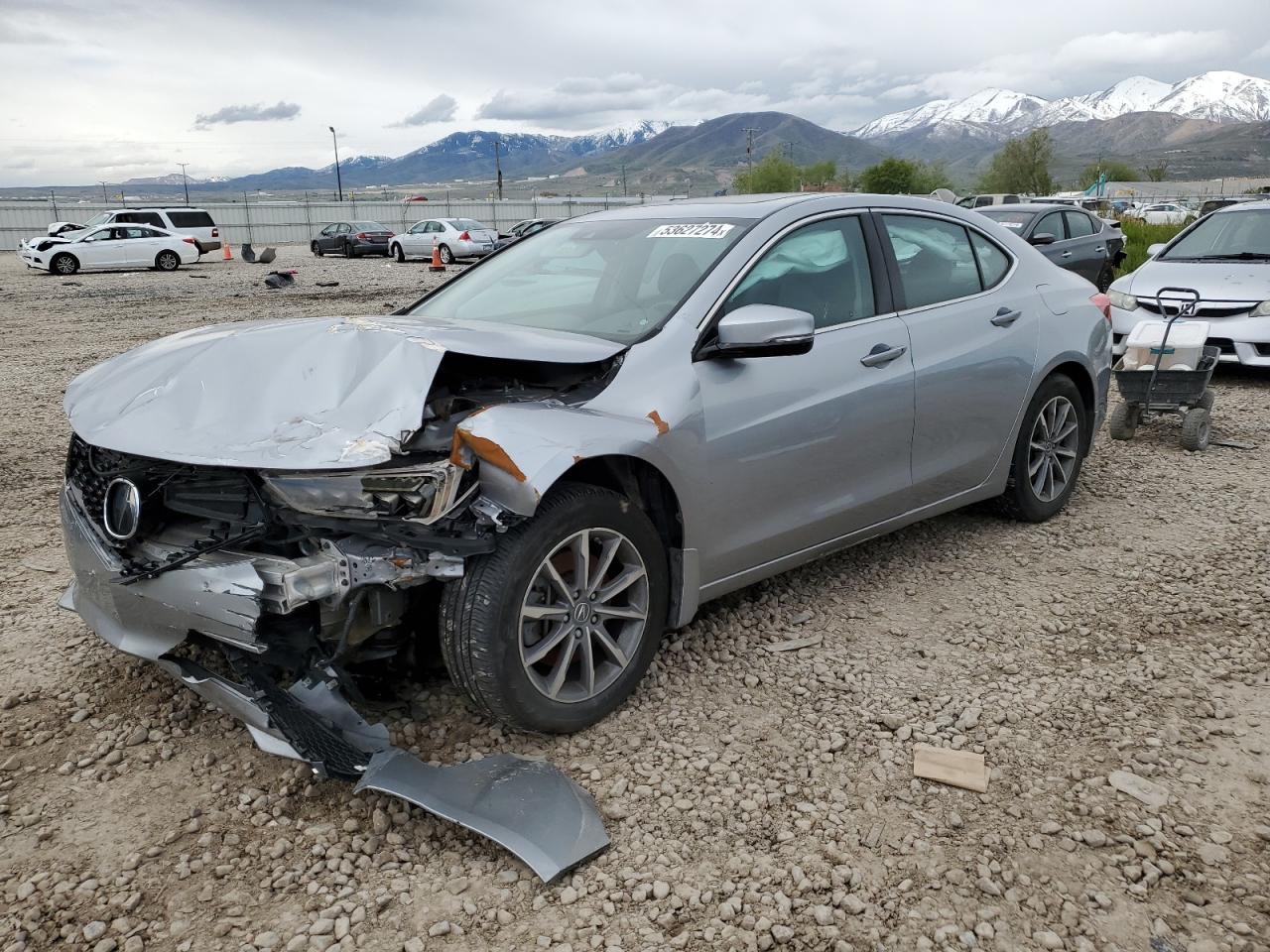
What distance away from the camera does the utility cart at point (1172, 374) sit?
6.75 metres

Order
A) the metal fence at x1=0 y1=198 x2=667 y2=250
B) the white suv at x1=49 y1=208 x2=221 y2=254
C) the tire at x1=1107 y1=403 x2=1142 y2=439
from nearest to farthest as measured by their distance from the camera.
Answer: the tire at x1=1107 y1=403 x2=1142 y2=439
the white suv at x1=49 y1=208 x2=221 y2=254
the metal fence at x1=0 y1=198 x2=667 y2=250

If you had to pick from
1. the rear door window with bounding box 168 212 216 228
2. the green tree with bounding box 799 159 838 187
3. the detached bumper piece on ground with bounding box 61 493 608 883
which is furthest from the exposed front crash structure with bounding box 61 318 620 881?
the green tree with bounding box 799 159 838 187

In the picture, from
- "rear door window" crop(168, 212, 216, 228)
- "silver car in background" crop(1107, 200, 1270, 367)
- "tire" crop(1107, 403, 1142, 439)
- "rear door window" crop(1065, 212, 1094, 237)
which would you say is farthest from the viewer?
"rear door window" crop(168, 212, 216, 228)

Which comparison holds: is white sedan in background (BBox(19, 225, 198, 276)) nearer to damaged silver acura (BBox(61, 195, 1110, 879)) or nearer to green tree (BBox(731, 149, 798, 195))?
damaged silver acura (BBox(61, 195, 1110, 879))

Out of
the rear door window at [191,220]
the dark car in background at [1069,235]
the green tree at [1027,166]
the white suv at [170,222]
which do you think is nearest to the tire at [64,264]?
the white suv at [170,222]

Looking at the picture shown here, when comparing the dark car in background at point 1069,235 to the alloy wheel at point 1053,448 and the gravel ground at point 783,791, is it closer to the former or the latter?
the alloy wheel at point 1053,448

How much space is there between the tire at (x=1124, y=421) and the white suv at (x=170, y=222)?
27242mm

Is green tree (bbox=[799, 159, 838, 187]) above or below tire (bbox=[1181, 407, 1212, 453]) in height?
above

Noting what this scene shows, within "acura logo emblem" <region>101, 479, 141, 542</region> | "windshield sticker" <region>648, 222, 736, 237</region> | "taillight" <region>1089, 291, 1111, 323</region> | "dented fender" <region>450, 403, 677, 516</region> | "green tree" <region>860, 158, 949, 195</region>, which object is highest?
"green tree" <region>860, 158, 949, 195</region>

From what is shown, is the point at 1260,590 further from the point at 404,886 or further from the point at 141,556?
the point at 141,556

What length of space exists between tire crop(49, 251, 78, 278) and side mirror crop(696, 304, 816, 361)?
27.4m

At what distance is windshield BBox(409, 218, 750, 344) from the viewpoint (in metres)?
3.66

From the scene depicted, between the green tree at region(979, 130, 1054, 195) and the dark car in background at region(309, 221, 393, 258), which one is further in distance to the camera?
the green tree at region(979, 130, 1054, 195)

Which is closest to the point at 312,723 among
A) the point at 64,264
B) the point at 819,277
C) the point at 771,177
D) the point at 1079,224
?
the point at 819,277
